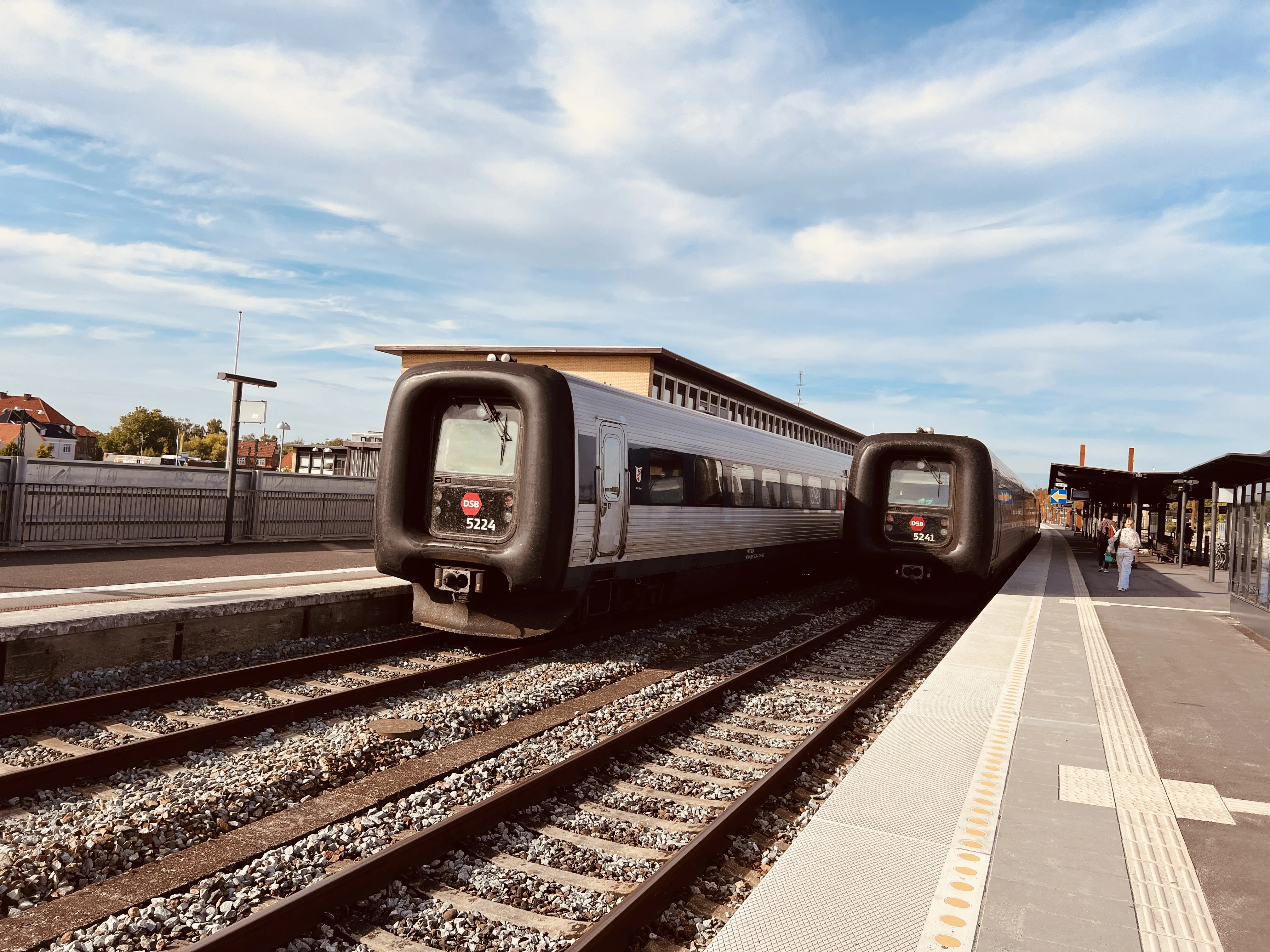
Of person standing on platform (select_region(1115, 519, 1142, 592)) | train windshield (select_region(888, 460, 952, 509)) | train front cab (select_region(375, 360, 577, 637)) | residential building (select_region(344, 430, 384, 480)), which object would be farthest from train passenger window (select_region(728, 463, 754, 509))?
residential building (select_region(344, 430, 384, 480))

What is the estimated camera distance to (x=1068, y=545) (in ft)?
136

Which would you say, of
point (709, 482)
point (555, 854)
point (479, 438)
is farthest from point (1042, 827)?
point (709, 482)

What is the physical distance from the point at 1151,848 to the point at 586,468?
6294mm

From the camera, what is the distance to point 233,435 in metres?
16.3

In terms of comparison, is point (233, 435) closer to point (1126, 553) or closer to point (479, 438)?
point (479, 438)

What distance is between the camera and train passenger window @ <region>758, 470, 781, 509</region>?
1547cm

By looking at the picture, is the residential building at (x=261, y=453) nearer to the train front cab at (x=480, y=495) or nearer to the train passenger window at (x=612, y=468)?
the train front cab at (x=480, y=495)

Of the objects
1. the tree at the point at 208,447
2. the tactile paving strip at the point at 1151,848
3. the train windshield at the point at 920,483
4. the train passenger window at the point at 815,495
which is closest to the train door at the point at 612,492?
the tactile paving strip at the point at 1151,848

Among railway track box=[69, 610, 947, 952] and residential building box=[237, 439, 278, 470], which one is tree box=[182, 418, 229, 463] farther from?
railway track box=[69, 610, 947, 952]

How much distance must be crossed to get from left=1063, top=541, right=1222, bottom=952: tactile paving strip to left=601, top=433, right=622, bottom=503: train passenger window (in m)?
5.11

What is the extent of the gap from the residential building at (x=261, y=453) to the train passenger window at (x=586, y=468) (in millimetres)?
64153

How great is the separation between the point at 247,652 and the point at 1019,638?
8452 millimetres

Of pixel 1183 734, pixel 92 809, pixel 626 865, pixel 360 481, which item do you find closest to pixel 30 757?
pixel 92 809

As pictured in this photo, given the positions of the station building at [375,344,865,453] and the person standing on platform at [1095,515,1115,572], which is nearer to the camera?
the person standing on platform at [1095,515,1115,572]
